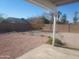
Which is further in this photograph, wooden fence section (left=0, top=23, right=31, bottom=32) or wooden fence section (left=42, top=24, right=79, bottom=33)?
wooden fence section (left=0, top=23, right=31, bottom=32)

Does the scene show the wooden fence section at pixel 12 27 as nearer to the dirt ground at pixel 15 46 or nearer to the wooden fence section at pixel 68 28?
the wooden fence section at pixel 68 28

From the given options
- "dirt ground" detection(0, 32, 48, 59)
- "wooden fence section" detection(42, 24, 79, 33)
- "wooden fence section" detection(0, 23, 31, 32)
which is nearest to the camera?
"dirt ground" detection(0, 32, 48, 59)

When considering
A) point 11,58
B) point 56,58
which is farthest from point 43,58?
point 11,58

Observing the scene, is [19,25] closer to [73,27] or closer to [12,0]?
[12,0]

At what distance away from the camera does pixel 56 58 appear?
4.38 metres

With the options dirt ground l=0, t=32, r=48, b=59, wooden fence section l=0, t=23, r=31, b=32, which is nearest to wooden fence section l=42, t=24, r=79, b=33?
wooden fence section l=0, t=23, r=31, b=32

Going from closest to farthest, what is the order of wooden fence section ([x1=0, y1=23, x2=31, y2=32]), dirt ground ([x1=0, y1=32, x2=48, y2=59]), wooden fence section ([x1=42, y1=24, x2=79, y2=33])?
dirt ground ([x1=0, y1=32, x2=48, y2=59])
wooden fence section ([x1=42, y1=24, x2=79, y2=33])
wooden fence section ([x1=0, y1=23, x2=31, y2=32])

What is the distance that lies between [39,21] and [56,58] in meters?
19.6

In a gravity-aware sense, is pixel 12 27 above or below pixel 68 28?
above

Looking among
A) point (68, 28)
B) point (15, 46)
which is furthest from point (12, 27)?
point (15, 46)

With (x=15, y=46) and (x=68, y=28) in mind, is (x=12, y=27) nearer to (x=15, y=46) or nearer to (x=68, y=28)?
(x=68, y=28)

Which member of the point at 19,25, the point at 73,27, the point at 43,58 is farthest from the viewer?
the point at 19,25

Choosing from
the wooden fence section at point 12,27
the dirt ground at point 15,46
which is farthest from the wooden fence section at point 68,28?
the dirt ground at point 15,46

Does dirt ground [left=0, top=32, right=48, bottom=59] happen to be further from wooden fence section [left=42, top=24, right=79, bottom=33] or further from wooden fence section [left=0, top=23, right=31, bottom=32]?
wooden fence section [left=0, top=23, right=31, bottom=32]
